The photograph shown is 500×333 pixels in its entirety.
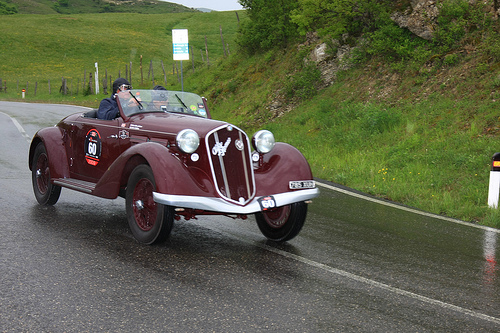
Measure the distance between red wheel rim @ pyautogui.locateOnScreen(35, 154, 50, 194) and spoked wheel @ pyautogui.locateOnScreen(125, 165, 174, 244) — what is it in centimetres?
240

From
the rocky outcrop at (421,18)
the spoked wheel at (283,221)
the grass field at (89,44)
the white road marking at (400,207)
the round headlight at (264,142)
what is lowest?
the white road marking at (400,207)

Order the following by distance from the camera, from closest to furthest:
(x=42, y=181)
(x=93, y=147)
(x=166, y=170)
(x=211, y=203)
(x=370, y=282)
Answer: (x=370, y=282)
(x=211, y=203)
(x=166, y=170)
(x=93, y=147)
(x=42, y=181)

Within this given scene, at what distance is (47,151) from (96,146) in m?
1.00

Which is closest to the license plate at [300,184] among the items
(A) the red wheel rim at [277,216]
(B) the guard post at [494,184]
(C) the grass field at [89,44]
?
(A) the red wheel rim at [277,216]

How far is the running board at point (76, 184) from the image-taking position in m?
6.72

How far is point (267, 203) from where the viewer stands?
5531 millimetres

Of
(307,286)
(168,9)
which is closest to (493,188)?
(307,286)

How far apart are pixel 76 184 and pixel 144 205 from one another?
1.62 meters

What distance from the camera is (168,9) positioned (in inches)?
6004

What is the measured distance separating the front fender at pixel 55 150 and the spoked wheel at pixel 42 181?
12 cm

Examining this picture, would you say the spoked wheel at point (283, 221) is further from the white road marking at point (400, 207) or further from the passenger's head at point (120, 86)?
the white road marking at point (400, 207)

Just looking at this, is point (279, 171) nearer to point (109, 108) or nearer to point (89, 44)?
point (109, 108)

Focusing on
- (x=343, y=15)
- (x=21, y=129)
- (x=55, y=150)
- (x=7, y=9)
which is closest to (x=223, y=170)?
(x=55, y=150)

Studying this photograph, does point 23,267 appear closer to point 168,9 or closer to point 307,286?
point 307,286
